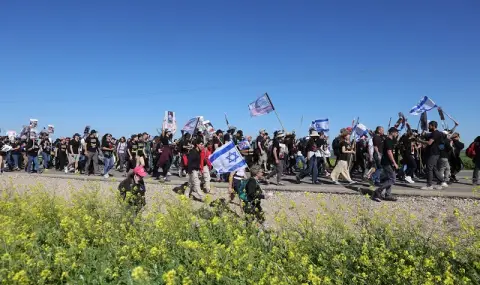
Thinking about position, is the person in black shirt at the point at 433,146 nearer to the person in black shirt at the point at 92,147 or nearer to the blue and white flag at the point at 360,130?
the blue and white flag at the point at 360,130

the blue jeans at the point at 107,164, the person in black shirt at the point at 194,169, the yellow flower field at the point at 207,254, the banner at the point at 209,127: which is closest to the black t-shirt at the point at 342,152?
the person in black shirt at the point at 194,169

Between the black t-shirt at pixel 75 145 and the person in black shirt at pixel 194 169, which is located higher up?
the black t-shirt at pixel 75 145

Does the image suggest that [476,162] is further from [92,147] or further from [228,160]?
[92,147]

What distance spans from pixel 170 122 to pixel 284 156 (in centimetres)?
560

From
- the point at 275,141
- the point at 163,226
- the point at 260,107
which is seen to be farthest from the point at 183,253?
the point at 260,107

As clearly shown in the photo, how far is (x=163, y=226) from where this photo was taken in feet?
17.2

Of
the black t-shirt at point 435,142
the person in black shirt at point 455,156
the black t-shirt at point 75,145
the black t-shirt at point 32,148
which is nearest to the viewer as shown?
the black t-shirt at point 435,142

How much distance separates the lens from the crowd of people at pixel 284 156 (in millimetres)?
9703

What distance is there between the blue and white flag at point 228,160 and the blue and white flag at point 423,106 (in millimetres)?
8003

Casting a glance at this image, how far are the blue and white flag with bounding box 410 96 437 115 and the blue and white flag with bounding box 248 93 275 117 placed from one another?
5567 millimetres

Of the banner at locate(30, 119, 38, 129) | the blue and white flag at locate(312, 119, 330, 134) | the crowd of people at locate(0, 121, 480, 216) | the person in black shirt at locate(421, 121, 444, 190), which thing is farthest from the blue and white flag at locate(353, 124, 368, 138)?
the banner at locate(30, 119, 38, 129)

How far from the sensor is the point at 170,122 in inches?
599

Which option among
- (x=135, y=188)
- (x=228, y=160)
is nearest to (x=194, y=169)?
(x=228, y=160)

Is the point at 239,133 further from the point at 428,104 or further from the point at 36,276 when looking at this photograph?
the point at 36,276
